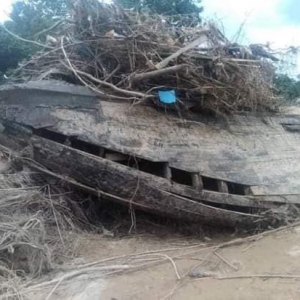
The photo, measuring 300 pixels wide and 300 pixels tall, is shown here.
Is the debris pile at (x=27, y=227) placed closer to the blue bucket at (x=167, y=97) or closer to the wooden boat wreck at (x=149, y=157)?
the wooden boat wreck at (x=149, y=157)

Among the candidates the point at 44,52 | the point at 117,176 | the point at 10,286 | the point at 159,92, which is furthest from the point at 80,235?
the point at 44,52

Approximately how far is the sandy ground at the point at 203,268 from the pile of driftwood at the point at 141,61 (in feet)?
6.13

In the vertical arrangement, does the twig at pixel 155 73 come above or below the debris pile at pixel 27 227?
above

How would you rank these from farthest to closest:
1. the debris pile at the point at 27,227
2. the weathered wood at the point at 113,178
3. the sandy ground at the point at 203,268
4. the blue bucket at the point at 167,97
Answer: the blue bucket at the point at 167,97
the weathered wood at the point at 113,178
the debris pile at the point at 27,227
the sandy ground at the point at 203,268

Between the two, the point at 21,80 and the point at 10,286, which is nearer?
the point at 10,286

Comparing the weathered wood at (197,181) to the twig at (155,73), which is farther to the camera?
the twig at (155,73)

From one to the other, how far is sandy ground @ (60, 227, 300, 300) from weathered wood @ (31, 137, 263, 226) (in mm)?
465

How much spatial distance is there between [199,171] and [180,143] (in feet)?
1.47

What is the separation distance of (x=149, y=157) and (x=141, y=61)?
4.43 ft

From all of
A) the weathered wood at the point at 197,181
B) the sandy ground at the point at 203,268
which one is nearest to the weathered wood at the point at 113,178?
the weathered wood at the point at 197,181

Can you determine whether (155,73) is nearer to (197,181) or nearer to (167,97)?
(167,97)

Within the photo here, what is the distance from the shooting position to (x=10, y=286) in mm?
4031

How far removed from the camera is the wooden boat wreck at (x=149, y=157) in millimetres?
5215

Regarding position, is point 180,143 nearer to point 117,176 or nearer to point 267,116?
point 117,176
